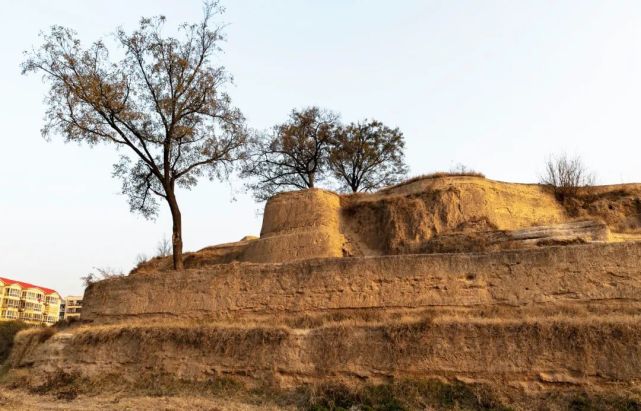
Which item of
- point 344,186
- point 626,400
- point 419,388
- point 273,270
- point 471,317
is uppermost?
point 344,186

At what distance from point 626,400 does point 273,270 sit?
7.66 metres

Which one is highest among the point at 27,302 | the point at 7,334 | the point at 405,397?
the point at 27,302

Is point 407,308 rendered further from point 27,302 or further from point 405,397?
point 27,302

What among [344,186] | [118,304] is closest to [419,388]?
[118,304]

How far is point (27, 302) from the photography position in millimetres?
66188

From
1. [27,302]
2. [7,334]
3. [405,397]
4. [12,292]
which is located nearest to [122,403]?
[405,397]

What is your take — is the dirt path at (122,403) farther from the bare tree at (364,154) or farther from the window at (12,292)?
the window at (12,292)

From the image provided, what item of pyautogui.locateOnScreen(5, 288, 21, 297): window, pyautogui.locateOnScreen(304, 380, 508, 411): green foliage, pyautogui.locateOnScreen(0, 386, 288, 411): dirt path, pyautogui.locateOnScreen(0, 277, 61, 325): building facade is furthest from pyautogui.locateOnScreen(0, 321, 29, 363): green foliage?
pyautogui.locateOnScreen(5, 288, 21, 297): window

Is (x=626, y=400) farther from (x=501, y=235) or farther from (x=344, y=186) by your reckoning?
(x=344, y=186)

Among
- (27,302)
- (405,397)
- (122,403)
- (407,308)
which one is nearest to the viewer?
(405,397)

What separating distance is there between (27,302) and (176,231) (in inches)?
2311

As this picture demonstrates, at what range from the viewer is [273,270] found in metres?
13.3

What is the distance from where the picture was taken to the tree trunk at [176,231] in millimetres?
16891

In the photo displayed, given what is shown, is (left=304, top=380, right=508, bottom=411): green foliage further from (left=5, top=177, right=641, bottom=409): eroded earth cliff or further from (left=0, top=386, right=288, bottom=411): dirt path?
(left=0, top=386, right=288, bottom=411): dirt path
